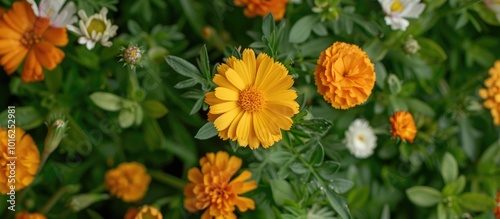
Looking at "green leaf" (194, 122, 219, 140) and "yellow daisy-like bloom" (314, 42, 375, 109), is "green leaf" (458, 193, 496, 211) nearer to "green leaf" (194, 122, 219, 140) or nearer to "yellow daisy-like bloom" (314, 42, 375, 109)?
"yellow daisy-like bloom" (314, 42, 375, 109)

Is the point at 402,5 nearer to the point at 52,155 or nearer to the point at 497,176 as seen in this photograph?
the point at 497,176

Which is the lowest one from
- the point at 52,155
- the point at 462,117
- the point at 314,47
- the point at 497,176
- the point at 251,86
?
the point at 497,176

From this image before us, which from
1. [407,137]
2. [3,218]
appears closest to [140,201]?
[3,218]

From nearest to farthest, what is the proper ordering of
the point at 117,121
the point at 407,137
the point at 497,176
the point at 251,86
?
the point at 251,86
the point at 407,137
the point at 117,121
the point at 497,176

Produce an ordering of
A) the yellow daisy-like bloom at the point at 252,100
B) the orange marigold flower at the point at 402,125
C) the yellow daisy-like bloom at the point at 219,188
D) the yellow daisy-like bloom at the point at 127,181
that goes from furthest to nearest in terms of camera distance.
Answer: the yellow daisy-like bloom at the point at 127,181 < the orange marigold flower at the point at 402,125 < the yellow daisy-like bloom at the point at 219,188 < the yellow daisy-like bloom at the point at 252,100

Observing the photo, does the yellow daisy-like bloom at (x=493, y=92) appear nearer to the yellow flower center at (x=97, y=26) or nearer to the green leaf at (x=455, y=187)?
the green leaf at (x=455, y=187)

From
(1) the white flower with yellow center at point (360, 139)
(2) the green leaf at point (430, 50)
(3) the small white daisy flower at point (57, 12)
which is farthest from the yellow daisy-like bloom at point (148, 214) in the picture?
(2) the green leaf at point (430, 50)

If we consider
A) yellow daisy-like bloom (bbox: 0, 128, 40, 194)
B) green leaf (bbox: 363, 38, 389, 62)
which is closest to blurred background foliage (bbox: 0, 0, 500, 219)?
green leaf (bbox: 363, 38, 389, 62)
